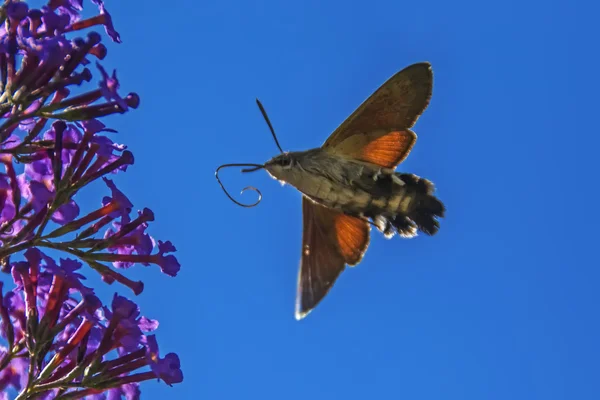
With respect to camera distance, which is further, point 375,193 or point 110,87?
point 375,193

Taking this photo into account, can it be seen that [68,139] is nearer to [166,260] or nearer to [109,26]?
[109,26]

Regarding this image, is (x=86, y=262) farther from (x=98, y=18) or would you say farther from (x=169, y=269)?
(x=98, y=18)

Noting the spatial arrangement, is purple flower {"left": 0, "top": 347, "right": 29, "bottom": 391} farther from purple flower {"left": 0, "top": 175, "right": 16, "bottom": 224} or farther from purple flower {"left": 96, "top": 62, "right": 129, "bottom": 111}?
purple flower {"left": 96, "top": 62, "right": 129, "bottom": 111}

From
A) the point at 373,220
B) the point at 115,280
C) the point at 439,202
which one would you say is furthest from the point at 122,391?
the point at 439,202

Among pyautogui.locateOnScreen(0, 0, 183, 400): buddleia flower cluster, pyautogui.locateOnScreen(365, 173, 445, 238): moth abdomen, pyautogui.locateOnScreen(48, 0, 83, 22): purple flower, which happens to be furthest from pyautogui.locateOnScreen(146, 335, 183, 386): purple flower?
pyautogui.locateOnScreen(48, 0, 83, 22): purple flower

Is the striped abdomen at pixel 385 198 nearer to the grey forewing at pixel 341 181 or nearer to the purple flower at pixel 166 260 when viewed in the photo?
the grey forewing at pixel 341 181

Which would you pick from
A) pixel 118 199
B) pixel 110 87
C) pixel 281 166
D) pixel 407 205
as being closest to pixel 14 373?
pixel 118 199

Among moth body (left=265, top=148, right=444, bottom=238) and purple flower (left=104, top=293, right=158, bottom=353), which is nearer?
purple flower (left=104, top=293, right=158, bottom=353)
